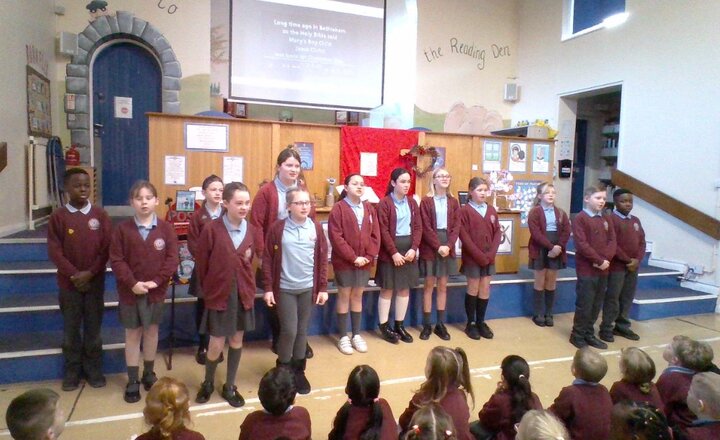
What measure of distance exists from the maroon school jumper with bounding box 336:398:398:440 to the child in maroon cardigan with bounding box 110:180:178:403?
1.50m

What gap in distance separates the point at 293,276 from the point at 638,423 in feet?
6.20

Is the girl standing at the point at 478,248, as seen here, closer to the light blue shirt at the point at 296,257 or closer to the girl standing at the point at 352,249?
the girl standing at the point at 352,249

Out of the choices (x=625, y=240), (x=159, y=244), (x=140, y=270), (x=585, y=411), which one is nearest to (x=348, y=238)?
(x=159, y=244)

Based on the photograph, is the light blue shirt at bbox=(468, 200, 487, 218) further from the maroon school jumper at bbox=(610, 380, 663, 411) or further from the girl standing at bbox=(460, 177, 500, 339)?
the maroon school jumper at bbox=(610, 380, 663, 411)

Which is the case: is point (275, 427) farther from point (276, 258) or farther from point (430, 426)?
point (276, 258)

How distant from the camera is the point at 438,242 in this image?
3744 millimetres

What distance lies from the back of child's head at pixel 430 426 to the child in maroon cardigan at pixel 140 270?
5.82ft

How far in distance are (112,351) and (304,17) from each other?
3993mm

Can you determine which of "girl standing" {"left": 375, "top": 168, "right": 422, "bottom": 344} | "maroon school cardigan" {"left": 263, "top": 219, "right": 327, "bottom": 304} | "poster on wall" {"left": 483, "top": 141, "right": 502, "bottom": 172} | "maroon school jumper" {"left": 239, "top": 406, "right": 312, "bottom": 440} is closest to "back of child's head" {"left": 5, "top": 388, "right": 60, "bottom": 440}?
"maroon school jumper" {"left": 239, "top": 406, "right": 312, "bottom": 440}

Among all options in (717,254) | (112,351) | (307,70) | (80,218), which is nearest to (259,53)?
(307,70)

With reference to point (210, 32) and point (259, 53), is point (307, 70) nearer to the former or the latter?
point (259, 53)

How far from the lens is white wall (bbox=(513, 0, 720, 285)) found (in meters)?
5.09

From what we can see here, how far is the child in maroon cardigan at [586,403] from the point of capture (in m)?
1.78

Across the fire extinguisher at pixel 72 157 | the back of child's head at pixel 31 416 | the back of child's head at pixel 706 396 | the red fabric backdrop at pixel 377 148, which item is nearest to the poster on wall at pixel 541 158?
the red fabric backdrop at pixel 377 148
